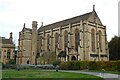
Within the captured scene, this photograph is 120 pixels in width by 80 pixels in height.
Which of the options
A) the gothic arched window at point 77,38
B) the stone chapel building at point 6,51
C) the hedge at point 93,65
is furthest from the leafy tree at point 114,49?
the stone chapel building at point 6,51

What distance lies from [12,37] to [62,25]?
31.6 meters

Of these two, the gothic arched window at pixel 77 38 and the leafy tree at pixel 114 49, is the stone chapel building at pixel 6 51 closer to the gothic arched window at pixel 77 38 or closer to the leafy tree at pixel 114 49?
the gothic arched window at pixel 77 38

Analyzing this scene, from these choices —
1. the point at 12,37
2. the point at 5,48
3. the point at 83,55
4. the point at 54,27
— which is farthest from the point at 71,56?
the point at 12,37

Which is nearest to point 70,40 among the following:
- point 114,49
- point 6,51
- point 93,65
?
point 114,49

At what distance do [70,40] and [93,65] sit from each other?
2173 cm

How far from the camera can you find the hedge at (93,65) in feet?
137

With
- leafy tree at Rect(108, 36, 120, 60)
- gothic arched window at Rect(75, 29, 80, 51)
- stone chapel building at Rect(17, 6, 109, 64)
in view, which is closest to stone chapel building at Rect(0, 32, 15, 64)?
stone chapel building at Rect(17, 6, 109, 64)

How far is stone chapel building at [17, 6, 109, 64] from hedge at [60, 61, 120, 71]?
918 centimetres

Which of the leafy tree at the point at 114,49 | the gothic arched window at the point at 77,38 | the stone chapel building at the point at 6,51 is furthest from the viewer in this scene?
the stone chapel building at the point at 6,51

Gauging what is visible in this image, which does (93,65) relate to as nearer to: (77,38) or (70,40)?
(77,38)

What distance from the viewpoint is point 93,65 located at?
4675 cm

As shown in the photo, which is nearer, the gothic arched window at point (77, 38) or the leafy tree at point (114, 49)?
the gothic arched window at point (77, 38)

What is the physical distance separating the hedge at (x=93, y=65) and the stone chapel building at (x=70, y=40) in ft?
30.1

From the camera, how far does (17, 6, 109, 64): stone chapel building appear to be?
62500 millimetres
